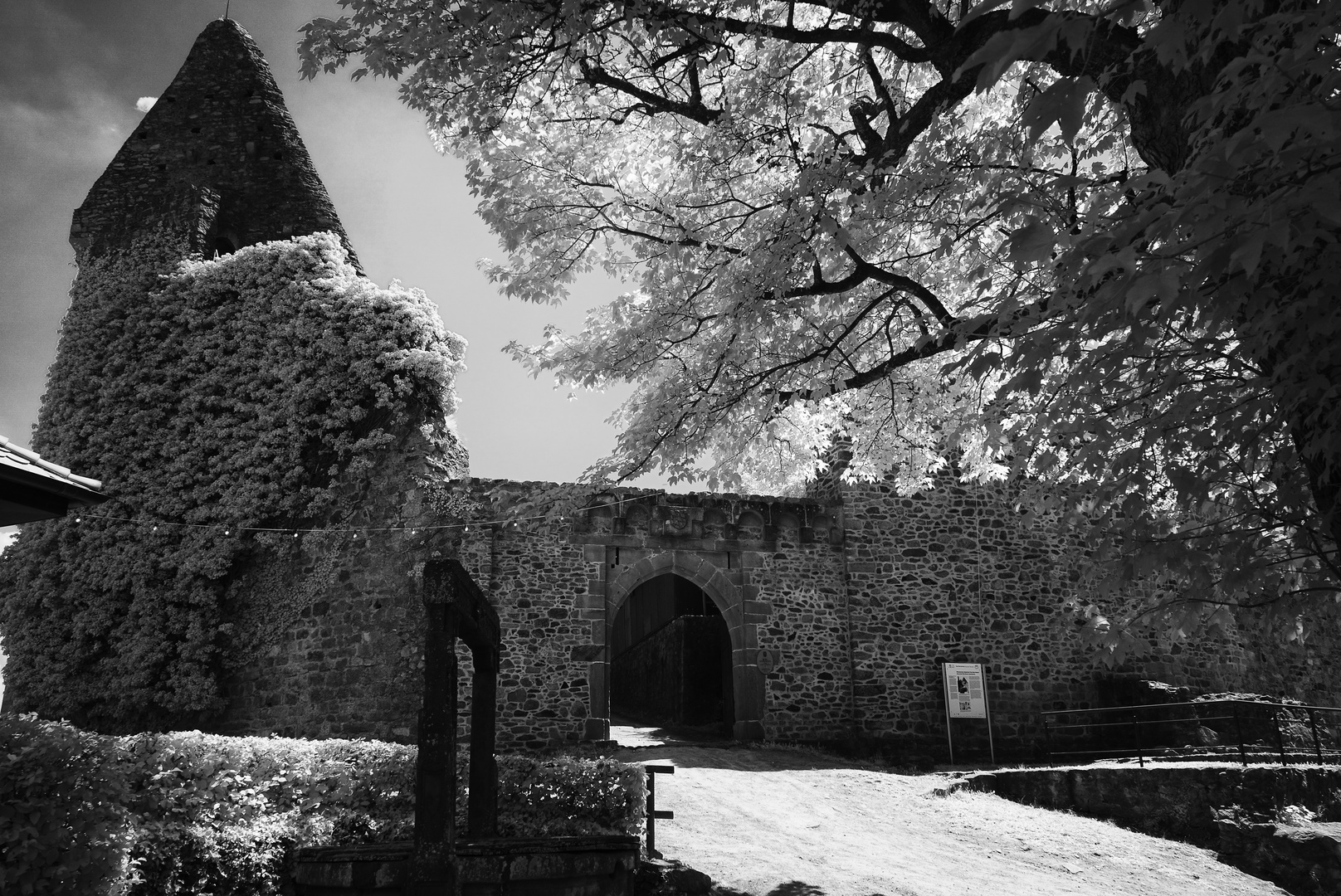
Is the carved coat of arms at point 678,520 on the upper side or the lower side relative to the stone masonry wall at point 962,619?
upper

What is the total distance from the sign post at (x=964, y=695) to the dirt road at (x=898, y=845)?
11.2ft

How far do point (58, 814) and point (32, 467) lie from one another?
1.94 metres

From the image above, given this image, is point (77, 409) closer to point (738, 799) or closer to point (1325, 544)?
point (738, 799)

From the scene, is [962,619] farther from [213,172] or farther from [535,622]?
[213,172]

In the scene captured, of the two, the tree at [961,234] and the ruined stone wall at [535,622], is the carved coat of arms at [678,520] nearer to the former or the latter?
the ruined stone wall at [535,622]

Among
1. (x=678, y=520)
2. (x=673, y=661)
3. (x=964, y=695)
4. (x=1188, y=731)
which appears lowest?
(x=1188, y=731)

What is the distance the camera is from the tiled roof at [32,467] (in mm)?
5482

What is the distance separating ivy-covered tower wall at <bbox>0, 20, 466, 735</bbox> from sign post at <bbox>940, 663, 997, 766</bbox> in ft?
27.0

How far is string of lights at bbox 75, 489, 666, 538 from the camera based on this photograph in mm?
14336

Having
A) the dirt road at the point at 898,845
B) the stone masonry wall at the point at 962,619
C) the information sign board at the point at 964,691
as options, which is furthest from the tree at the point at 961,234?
the information sign board at the point at 964,691

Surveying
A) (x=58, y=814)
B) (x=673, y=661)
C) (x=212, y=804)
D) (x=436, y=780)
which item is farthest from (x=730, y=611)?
(x=58, y=814)

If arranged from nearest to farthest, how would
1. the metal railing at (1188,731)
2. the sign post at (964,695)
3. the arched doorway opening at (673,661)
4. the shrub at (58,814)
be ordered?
the shrub at (58,814)
the metal railing at (1188,731)
the sign post at (964,695)
the arched doorway opening at (673,661)

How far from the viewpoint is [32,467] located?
5641 millimetres

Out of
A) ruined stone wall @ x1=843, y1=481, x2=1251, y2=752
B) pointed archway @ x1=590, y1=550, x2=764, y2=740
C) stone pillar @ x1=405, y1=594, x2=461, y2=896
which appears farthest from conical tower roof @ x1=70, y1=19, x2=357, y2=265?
stone pillar @ x1=405, y1=594, x2=461, y2=896
